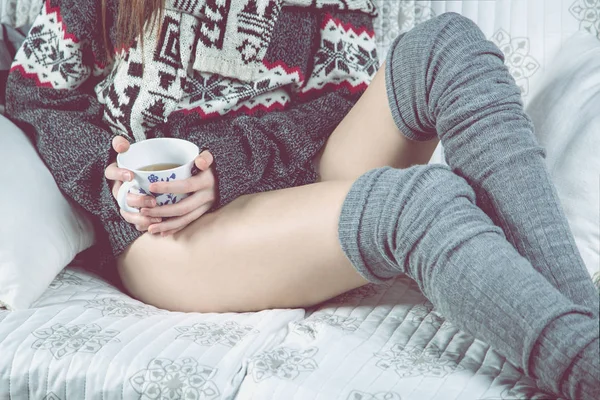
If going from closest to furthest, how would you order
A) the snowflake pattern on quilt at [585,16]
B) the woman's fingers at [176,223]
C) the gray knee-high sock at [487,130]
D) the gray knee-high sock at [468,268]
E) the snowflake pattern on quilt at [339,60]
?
the gray knee-high sock at [468,268]
the gray knee-high sock at [487,130]
the woman's fingers at [176,223]
the snowflake pattern on quilt at [339,60]
the snowflake pattern on quilt at [585,16]

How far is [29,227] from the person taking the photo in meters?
0.89

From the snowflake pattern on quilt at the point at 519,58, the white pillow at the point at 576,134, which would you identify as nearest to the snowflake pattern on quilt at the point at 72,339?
the white pillow at the point at 576,134

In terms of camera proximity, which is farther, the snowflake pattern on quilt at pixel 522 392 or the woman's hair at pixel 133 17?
the woman's hair at pixel 133 17

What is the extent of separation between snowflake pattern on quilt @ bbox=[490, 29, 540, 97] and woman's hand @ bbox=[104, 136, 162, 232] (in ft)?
2.42

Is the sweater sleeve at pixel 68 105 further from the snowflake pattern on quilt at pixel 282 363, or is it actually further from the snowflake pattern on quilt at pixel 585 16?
the snowflake pattern on quilt at pixel 585 16

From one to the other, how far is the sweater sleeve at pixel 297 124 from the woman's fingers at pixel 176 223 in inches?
1.4

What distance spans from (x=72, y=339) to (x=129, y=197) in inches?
7.7

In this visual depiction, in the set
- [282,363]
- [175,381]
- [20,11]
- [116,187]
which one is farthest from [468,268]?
[20,11]

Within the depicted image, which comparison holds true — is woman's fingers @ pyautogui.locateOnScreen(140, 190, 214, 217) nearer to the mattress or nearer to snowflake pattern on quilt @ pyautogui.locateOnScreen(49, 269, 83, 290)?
the mattress

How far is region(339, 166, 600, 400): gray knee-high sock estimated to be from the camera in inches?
23.9

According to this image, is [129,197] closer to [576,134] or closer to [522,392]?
[522,392]

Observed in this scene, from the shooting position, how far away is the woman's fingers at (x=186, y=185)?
2.47 ft

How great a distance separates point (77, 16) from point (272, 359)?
1.89 feet

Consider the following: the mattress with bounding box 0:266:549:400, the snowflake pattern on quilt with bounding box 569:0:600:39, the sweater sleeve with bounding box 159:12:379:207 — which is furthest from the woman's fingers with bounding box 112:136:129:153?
the snowflake pattern on quilt with bounding box 569:0:600:39
